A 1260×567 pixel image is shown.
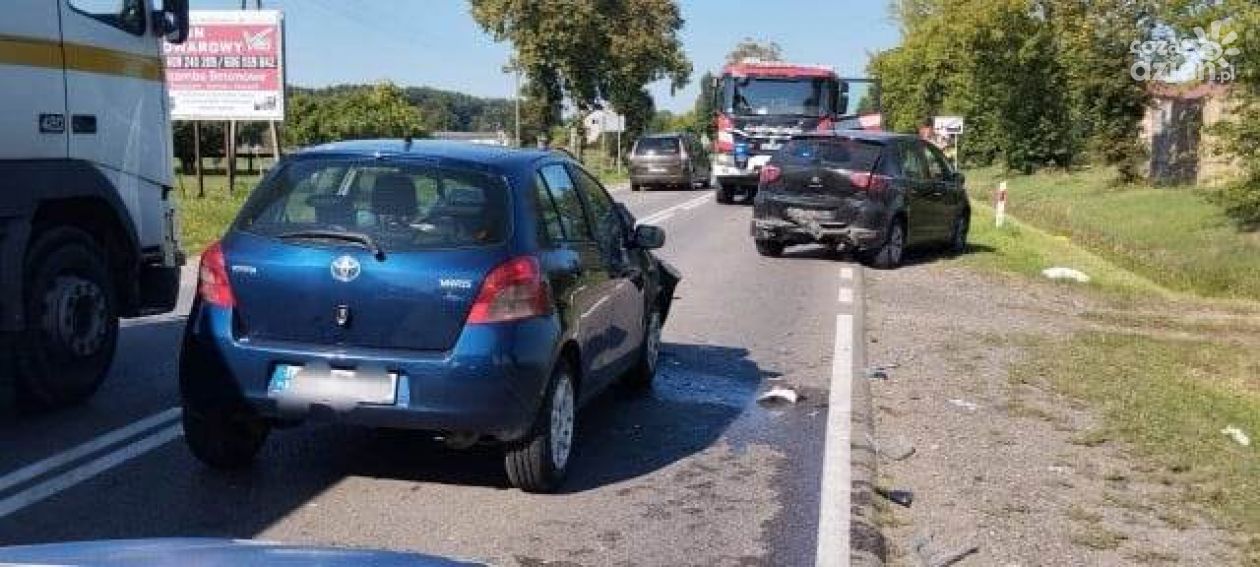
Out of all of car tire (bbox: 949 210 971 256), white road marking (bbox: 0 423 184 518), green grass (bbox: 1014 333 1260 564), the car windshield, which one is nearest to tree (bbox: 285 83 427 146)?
the car windshield

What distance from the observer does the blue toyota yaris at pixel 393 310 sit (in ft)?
17.7

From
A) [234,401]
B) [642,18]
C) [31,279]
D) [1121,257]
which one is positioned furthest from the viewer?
[642,18]

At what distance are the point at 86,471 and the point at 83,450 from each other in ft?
1.46

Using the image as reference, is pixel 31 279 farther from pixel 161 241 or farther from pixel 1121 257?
pixel 1121 257

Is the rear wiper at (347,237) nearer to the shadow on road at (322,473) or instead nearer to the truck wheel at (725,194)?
the shadow on road at (322,473)

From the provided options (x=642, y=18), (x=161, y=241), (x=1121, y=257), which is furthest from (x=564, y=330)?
(x=642, y=18)

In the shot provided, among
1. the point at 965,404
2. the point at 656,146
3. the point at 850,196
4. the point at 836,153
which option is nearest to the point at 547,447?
the point at 965,404

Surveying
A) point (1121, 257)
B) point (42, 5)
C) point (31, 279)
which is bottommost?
point (1121, 257)

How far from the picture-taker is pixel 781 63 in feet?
88.6

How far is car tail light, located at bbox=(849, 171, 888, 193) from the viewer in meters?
→ 16.0

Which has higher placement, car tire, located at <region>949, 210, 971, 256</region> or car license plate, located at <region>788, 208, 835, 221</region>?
car license plate, located at <region>788, 208, 835, 221</region>

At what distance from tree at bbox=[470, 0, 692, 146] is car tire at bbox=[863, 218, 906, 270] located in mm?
35754

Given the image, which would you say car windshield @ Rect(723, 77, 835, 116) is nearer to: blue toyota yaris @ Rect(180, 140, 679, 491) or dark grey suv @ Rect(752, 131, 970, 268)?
dark grey suv @ Rect(752, 131, 970, 268)

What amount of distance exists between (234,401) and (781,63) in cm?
2254
